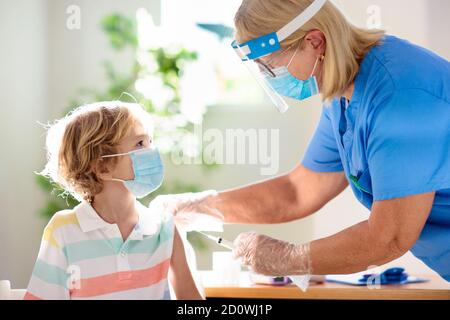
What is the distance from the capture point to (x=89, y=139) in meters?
1.77

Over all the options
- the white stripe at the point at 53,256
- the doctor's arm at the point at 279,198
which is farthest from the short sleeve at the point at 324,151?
the white stripe at the point at 53,256

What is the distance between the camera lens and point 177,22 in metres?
3.02

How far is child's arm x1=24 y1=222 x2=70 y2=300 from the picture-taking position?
5.55ft

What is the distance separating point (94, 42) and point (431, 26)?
1.42 m

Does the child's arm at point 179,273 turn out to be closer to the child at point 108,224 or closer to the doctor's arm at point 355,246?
the child at point 108,224

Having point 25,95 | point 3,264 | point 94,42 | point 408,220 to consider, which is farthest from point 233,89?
point 408,220

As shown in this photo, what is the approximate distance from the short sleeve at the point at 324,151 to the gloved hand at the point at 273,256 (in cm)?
36

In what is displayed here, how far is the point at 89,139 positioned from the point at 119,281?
0.37 m

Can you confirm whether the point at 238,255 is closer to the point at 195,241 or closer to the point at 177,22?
the point at 195,241

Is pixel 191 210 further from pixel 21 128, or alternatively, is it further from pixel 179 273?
pixel 21 128

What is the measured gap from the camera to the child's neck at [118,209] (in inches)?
69.9

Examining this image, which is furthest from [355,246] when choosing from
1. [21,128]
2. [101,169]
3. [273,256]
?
[21,128]

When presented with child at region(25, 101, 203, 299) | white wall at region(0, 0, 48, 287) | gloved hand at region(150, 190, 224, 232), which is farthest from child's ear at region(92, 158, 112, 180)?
white wall at region(0, 0, 48, 287)
